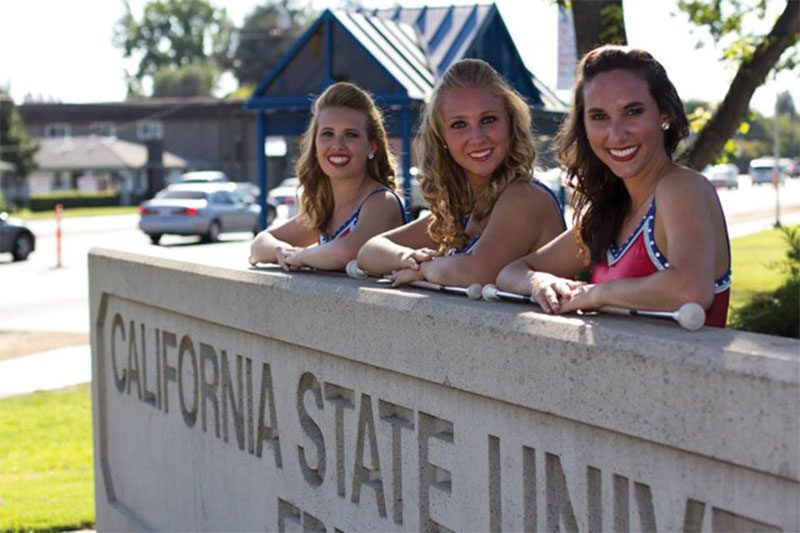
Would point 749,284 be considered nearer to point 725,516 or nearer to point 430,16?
point 430,16

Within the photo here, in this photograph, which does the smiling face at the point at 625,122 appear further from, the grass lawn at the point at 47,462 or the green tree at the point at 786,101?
the green tree at the point at 786,101

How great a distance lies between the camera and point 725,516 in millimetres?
2576

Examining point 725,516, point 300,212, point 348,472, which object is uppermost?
point 300,212

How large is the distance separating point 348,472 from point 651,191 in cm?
137

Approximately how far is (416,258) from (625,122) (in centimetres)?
99

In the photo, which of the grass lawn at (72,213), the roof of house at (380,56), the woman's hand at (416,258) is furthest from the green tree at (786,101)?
the grass lawn at (72,213)

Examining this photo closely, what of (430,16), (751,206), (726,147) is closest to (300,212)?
(726,147)

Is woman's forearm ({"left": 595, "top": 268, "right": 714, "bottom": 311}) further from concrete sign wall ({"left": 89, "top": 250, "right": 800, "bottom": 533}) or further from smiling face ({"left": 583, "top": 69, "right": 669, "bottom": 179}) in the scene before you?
smiling face ({"left": 583, "top": 69, "right": 669, "bottom": 179})

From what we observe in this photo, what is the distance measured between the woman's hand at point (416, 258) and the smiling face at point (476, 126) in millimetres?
316

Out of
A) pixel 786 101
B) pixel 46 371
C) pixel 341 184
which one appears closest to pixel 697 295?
pixel 341 184

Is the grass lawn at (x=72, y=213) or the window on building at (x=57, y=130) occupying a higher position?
the window on building at (x=57, y=130)

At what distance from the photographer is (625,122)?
3.30m

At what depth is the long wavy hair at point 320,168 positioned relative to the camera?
4980 mm

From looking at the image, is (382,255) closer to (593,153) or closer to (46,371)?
(593,153)
